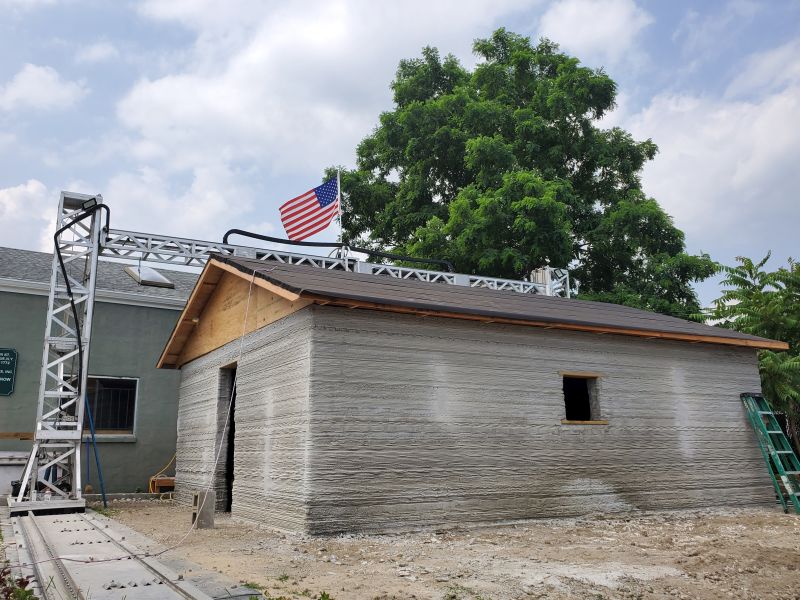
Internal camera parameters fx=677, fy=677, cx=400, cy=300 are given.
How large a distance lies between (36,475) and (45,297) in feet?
19.7

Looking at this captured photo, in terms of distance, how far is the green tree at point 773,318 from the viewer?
17.3m

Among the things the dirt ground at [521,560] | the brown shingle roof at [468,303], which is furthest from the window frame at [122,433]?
the brown shingle roof at [468,303]

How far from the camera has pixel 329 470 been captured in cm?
946

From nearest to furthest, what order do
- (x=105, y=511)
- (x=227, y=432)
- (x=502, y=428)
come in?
(x=502, y=428), (x=105, y=511), (x=227, y=432)

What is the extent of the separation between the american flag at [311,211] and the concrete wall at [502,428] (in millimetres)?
7873

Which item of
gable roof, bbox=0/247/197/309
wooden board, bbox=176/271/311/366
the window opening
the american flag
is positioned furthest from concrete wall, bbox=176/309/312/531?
the window opening

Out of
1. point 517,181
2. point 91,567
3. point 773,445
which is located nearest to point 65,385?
point 91,567

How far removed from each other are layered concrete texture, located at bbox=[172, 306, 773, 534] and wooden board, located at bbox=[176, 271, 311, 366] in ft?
0.79

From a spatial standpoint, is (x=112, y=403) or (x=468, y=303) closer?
(x=468, y=303)

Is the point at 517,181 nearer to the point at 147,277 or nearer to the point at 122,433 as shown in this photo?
the point at 147,277

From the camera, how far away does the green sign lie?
16.7 m

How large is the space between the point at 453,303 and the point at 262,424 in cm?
377

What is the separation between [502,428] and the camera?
35.8 ft

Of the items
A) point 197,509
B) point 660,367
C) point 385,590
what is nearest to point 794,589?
point 385,590
